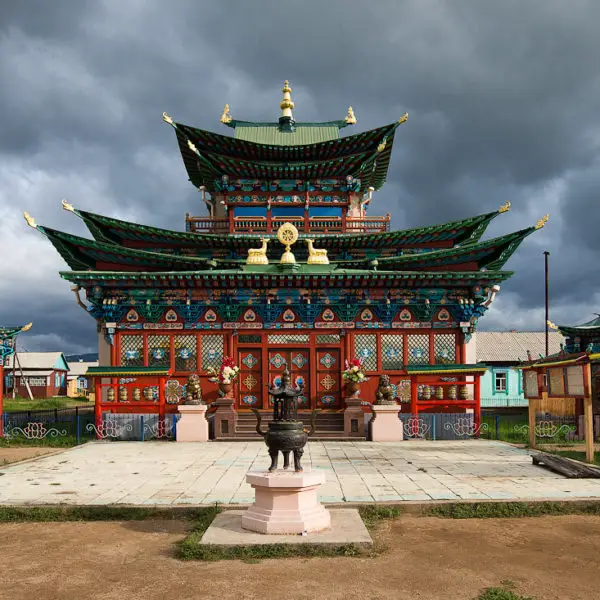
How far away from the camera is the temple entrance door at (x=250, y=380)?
22.0 metres

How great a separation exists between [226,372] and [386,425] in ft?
18.9

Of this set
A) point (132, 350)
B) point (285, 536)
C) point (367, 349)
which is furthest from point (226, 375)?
point (285, 536)

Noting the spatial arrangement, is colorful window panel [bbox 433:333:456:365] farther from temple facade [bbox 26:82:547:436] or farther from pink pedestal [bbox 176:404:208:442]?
pink pedestal [bbox 176:404:208:442]

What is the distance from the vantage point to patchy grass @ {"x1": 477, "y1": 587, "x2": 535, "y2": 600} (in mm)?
6238

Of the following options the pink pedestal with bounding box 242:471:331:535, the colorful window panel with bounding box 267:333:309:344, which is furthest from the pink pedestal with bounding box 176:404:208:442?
the pink pedestal with bounding box 242:471:331:535

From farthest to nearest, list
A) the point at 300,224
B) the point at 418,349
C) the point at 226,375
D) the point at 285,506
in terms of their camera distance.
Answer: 1. the point at 300,224
2. the point at 418,349
3. the point at 226,375
4. the point at 285,506

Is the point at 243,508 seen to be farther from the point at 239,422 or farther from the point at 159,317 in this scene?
the point at 159,317

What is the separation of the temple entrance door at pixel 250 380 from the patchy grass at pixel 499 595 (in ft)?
52.2

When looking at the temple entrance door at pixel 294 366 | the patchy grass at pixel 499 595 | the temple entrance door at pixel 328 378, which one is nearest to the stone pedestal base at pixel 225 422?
the temple entrance door at pixel 294 366

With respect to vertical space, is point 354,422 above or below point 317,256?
below

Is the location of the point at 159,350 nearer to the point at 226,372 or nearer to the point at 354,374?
the point at 226,372

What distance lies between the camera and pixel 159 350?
21938 millimetres

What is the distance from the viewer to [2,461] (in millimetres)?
15430

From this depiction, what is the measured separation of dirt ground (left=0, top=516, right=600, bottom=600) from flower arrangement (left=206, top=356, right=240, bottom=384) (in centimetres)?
1109
